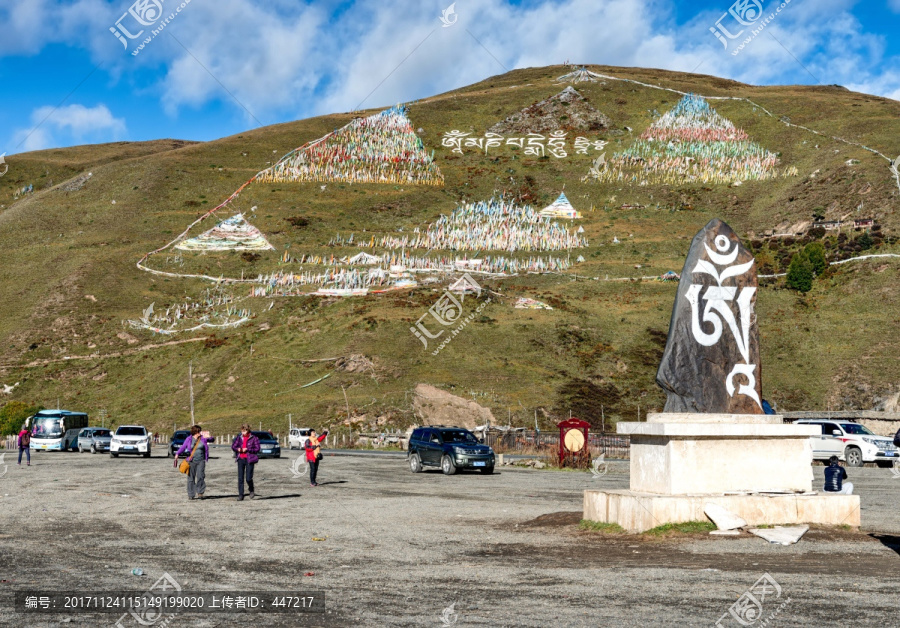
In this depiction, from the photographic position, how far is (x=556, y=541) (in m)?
14.0

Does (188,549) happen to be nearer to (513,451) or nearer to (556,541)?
(556,541)

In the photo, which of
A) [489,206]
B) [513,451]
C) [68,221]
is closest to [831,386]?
[513,451]

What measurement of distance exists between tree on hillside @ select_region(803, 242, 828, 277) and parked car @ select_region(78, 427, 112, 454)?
62.4 m

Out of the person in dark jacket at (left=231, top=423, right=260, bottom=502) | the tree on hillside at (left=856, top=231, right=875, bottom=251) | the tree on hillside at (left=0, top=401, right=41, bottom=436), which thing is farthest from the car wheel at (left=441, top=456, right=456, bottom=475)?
Answer: the tree on hillside at (left=856, top=231, right=875, bottom=251)

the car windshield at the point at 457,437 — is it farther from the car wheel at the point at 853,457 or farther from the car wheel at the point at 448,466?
the car wheel at the point at 853,457

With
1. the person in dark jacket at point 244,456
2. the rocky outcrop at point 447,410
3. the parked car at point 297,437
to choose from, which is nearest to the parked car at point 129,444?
the parked car at point 297,437

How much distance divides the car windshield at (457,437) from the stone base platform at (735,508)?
1829cm

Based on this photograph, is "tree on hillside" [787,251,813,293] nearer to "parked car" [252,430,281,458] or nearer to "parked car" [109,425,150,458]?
"parked car" [252,430,281,458]

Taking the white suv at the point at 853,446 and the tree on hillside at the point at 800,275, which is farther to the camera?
the tree on hillside at the point at 800,275

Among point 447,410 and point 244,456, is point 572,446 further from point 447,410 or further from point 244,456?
point 447,410

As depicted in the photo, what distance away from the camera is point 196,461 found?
841 inches

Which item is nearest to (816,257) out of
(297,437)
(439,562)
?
(297,437)

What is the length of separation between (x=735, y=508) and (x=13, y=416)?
62071 millimetres

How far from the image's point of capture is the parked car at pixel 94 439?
50.4 metres
